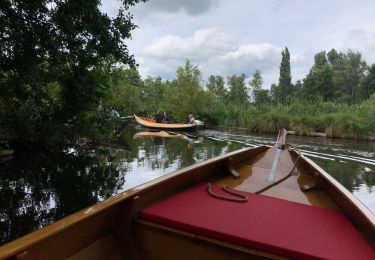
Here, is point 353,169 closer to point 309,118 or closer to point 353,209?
point 353,209

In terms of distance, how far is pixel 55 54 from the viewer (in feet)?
22.6

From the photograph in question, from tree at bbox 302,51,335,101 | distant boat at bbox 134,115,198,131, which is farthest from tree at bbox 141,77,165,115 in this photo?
tree at bbox 302,51,335,101

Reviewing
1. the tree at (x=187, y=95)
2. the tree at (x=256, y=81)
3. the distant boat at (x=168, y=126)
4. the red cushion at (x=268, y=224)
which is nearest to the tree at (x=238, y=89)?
the tree at (x=256, y=81)

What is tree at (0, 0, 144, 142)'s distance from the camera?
20.6 feet

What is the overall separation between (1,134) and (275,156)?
6.10 m

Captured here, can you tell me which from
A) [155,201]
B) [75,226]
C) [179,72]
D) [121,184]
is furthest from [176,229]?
[179,72]

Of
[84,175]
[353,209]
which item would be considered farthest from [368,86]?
[353,209]

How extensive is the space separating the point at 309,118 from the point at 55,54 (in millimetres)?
17632

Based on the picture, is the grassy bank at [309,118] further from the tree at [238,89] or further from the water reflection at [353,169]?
the tree at [238,89]

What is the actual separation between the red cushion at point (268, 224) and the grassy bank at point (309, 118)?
18.6 meters

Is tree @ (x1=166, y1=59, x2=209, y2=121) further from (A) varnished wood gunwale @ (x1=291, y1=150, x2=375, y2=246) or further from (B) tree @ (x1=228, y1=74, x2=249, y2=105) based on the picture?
(A) varnished wood gunwale @ (x1=291, y1=150, x2=375, y2=246)

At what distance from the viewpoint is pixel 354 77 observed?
169 ft

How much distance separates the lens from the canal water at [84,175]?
4984mm

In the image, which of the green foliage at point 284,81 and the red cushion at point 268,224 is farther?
the green foliage at point 284,81
